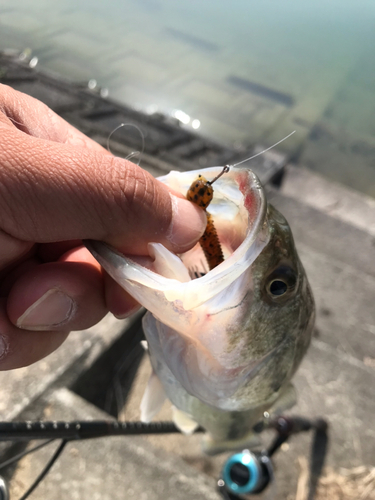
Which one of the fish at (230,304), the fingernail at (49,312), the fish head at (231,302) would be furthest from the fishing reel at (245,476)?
the fingernail at (49,312)

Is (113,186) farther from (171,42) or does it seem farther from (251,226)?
(171,42)

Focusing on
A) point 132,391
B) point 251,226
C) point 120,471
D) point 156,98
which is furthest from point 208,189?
point 156,98

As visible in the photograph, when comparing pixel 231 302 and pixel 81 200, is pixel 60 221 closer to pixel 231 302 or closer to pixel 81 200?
pixel 81 200

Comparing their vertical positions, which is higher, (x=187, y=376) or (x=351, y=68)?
(x=187, y=376)

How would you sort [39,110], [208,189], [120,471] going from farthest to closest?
[120,471]
[39,110]
[208,189]

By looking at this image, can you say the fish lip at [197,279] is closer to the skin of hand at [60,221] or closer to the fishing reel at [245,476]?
the skin of hand at [60,221]

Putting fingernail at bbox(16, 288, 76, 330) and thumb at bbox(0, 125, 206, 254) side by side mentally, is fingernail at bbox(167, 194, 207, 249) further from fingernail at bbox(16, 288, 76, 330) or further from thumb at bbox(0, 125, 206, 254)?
→ fingernail at bbox(16, 288, 76, 330)

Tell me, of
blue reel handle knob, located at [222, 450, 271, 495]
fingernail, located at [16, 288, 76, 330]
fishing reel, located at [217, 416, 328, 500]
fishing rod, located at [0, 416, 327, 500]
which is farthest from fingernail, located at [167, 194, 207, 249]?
blue reel handle knob, located at [222, 450, 271, 495]

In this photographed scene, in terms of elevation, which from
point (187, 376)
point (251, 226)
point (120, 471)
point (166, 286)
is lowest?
point (120, 471)
